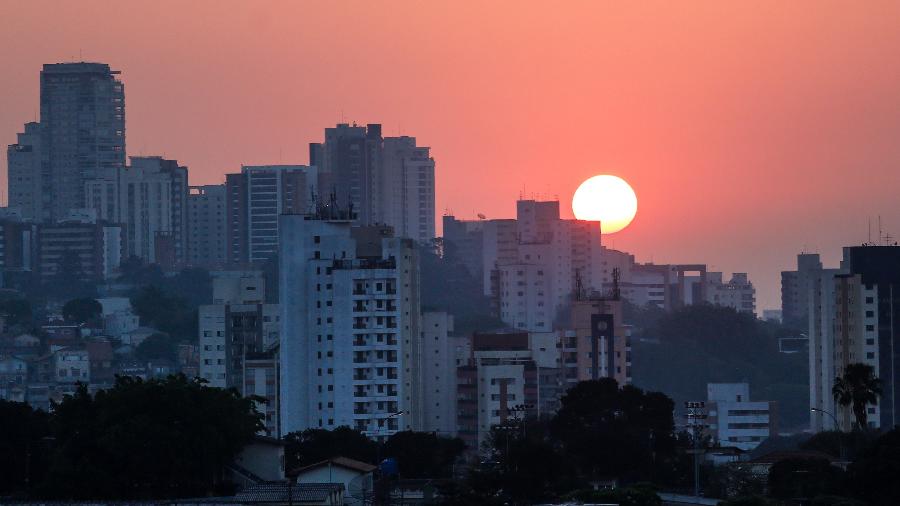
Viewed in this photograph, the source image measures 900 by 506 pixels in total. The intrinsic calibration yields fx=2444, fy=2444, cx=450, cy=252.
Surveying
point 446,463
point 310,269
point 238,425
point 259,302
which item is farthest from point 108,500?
point 259,302

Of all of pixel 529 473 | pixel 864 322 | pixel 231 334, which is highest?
pixel 864 322

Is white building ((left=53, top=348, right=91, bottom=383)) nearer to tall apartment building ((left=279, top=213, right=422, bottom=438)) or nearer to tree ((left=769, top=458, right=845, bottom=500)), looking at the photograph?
tall apartment building ((left=279, top=213, right=422, bottom=438))

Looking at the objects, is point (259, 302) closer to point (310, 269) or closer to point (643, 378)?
point (310, 269)

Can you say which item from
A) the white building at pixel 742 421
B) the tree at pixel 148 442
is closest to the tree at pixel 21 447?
the tree at pixel 148 442

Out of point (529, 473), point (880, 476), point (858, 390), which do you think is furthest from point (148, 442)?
point (858, 390)

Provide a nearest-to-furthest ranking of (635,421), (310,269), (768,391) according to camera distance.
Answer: (635,421) < (310,269) < (768,391)

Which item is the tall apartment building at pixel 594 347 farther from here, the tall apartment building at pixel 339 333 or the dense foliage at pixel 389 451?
the dense foliage at pixel 389 451

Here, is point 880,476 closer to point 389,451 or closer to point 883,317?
point 389,451
